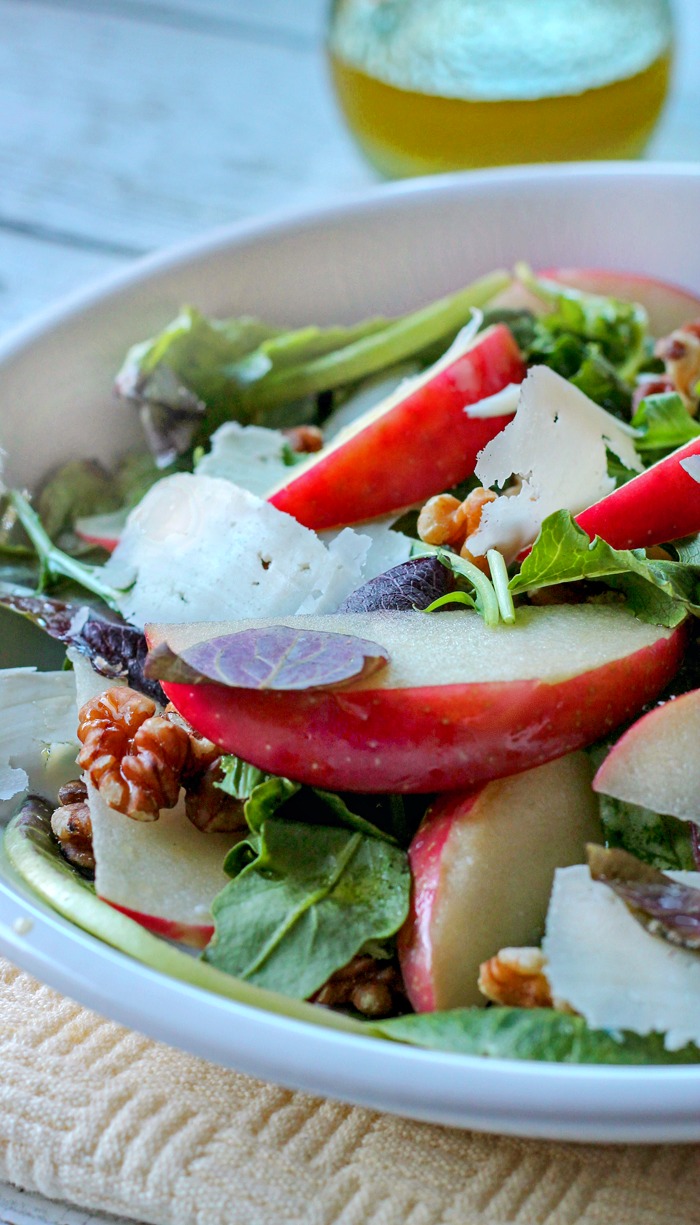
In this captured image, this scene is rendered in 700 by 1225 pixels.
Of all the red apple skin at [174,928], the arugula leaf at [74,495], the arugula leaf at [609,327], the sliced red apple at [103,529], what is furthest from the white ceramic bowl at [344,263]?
the red apple skin at [174,928]

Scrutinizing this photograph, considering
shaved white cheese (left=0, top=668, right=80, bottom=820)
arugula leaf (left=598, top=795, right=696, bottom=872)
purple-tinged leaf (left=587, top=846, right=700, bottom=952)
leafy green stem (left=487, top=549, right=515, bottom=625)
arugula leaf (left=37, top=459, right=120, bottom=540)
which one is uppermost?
leafy green stem (left=487, top=549, right=515, bottom=625)

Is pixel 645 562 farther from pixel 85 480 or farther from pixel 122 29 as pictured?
pixel 122 29

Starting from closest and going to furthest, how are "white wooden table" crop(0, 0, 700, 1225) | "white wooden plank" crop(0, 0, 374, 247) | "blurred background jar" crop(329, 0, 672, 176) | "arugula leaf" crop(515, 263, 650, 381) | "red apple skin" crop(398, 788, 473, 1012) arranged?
"red apple skin" crop(398, 788, 473, 1012) → "arugula leaf" crop(515, 263, 650, 381) → "blurred background jar" crop(329, 0, 672, 176) → "white wooden table" crop(0, 0, 700, 1225) → "white wooden plank" crop(0, 0, 374, 247)

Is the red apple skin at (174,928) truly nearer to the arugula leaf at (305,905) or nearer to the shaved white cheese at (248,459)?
the arugula leaf at (305,905)

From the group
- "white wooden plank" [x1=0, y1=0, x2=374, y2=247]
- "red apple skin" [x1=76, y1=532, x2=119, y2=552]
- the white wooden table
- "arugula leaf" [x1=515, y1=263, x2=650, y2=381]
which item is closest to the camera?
"red apple skin" [x1=76, y1=532, x2=119, y2=552]

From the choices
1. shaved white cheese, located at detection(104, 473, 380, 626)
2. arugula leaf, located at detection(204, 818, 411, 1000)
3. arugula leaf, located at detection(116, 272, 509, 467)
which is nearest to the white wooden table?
arugula leaf, located at detection(116, 272, 509, 467)

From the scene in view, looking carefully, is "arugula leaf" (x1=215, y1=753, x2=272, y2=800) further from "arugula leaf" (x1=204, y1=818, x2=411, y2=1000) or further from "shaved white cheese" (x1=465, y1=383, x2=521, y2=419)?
"shaved white cheese" (x1=465, y1=383, x2=521, y2=419)
